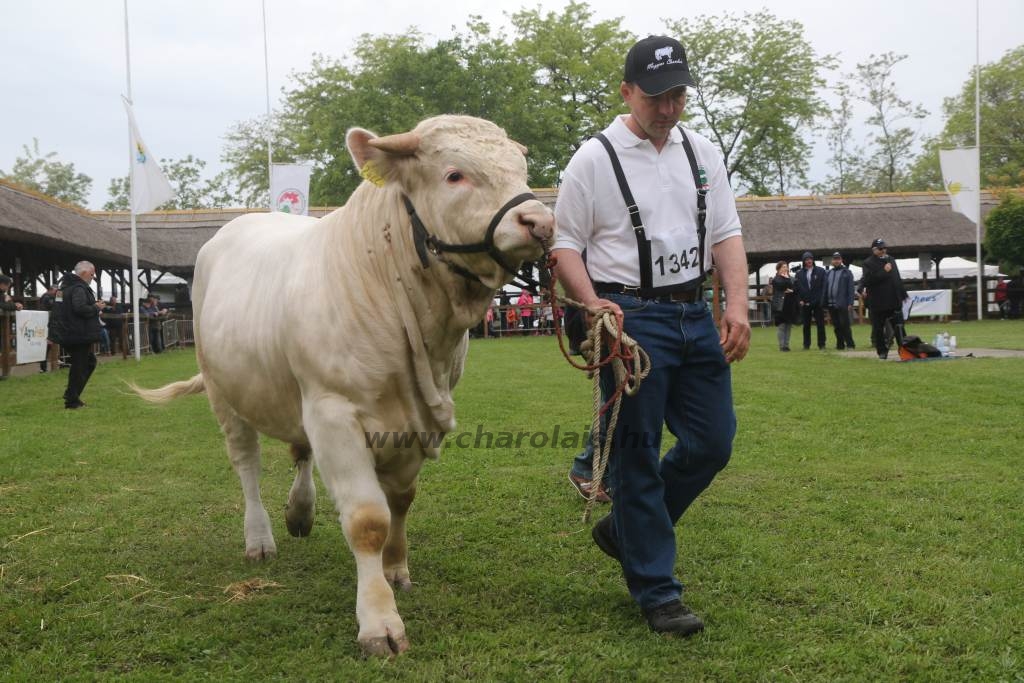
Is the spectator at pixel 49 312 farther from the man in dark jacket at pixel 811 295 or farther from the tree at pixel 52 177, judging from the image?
the tree at pixel 52 177

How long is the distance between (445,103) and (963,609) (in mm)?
39858

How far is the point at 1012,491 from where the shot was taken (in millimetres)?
5137

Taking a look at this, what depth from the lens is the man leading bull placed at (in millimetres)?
3385

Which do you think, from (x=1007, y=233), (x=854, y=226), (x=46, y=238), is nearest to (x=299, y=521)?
(x=46, y=238)

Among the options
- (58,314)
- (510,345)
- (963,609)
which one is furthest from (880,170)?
(963,609)

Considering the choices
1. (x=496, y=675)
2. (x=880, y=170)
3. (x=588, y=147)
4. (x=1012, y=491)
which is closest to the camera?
(x=496, y=675)

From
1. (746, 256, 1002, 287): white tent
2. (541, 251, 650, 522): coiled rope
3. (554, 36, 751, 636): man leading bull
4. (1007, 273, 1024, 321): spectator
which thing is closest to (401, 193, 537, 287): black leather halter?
(541, 251, 650, 522): coiled rope

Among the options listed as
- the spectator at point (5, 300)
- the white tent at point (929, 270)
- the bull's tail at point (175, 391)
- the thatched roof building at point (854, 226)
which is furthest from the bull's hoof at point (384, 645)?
the white tent at point (929, 270)

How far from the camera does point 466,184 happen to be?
3145mm

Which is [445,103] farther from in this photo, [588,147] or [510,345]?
[588,147]

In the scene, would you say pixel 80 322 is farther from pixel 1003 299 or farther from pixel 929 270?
pixel 929 270

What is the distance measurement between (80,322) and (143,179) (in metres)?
9.73

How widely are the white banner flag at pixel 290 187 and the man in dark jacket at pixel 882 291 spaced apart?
14286mm

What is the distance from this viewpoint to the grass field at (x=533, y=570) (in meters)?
3.02
